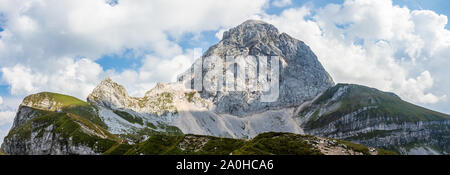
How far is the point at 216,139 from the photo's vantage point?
7116 inches

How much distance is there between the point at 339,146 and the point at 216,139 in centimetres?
7012
